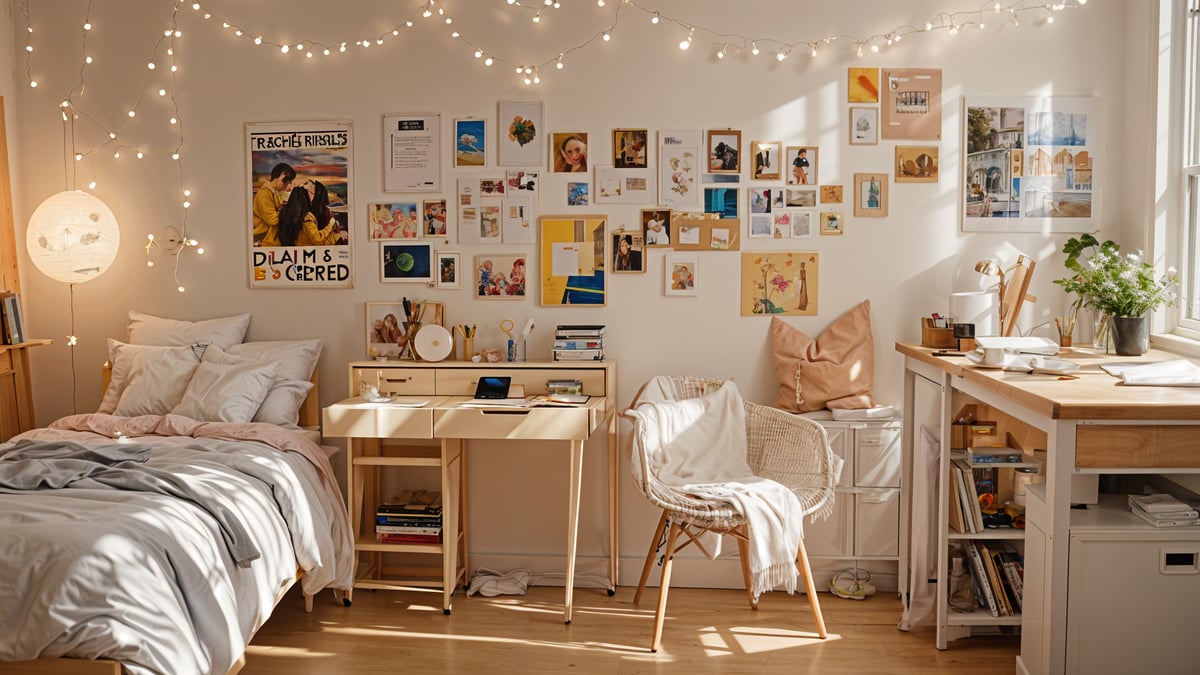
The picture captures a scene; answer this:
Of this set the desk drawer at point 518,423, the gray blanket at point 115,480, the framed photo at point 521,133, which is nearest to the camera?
the gray blanket at point 115,480

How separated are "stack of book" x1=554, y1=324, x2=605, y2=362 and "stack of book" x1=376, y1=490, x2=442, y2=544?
816 millimetres

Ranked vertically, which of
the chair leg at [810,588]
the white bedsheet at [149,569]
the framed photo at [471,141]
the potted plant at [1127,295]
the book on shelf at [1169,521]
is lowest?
the chair leg at [810,588]

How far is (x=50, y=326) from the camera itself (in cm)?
435

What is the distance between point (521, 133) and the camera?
4.02 metres

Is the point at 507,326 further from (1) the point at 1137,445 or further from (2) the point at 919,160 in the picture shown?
(1) the point at 1137,445

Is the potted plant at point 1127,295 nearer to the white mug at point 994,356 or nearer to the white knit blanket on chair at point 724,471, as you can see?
the white mug at point 994,356

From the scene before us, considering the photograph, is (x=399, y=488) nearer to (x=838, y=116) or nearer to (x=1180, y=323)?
(x=838, y=116)

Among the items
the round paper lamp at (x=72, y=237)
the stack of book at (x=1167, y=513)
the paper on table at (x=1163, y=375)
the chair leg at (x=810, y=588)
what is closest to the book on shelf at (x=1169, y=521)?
the stack of book at (x=1167, y=513)

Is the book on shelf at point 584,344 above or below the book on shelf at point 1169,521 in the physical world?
above

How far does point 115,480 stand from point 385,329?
1.43 m

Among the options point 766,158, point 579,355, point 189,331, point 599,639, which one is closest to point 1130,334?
point 766,158

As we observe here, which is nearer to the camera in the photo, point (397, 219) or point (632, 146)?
point (632, 146)

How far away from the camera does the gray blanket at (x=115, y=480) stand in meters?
2.87

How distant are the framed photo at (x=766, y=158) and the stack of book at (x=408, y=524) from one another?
1933 mm
